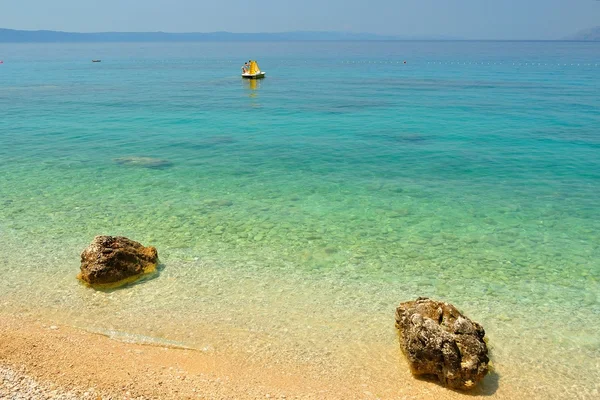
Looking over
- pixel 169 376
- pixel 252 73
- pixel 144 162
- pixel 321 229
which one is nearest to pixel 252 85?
pixel 252 73

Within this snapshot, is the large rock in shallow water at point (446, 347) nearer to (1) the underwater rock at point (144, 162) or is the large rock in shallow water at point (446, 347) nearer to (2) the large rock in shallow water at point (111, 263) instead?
(2) the large rock in shallow water at point (111, 263)

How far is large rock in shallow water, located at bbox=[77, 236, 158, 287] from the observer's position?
10.9 m

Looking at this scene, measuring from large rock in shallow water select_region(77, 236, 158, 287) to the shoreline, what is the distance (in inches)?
83.3

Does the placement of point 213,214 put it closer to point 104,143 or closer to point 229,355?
point 229,355

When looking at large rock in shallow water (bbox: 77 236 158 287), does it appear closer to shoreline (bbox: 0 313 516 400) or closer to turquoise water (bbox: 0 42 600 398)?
turquoise water (bbox: 0 42 600 398)

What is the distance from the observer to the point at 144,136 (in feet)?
89.8

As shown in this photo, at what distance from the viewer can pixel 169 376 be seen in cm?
788

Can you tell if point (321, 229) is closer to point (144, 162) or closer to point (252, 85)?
point (144, 162)

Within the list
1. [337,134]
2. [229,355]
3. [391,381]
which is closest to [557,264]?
[391,381]

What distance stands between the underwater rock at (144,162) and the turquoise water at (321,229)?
1.08 ft

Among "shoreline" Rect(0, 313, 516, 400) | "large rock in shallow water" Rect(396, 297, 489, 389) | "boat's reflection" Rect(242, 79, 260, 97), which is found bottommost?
"boat's reflection" Rect(242, 79, 260, 97)

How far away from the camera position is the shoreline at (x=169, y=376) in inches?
296

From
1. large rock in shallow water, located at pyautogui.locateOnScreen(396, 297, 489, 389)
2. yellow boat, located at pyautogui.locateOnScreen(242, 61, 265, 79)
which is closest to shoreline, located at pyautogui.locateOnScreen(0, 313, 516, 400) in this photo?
large rock in shallow water, located at pyautogui.locateOnScreen(396, 297, 489, 389)

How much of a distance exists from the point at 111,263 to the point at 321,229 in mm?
5734
